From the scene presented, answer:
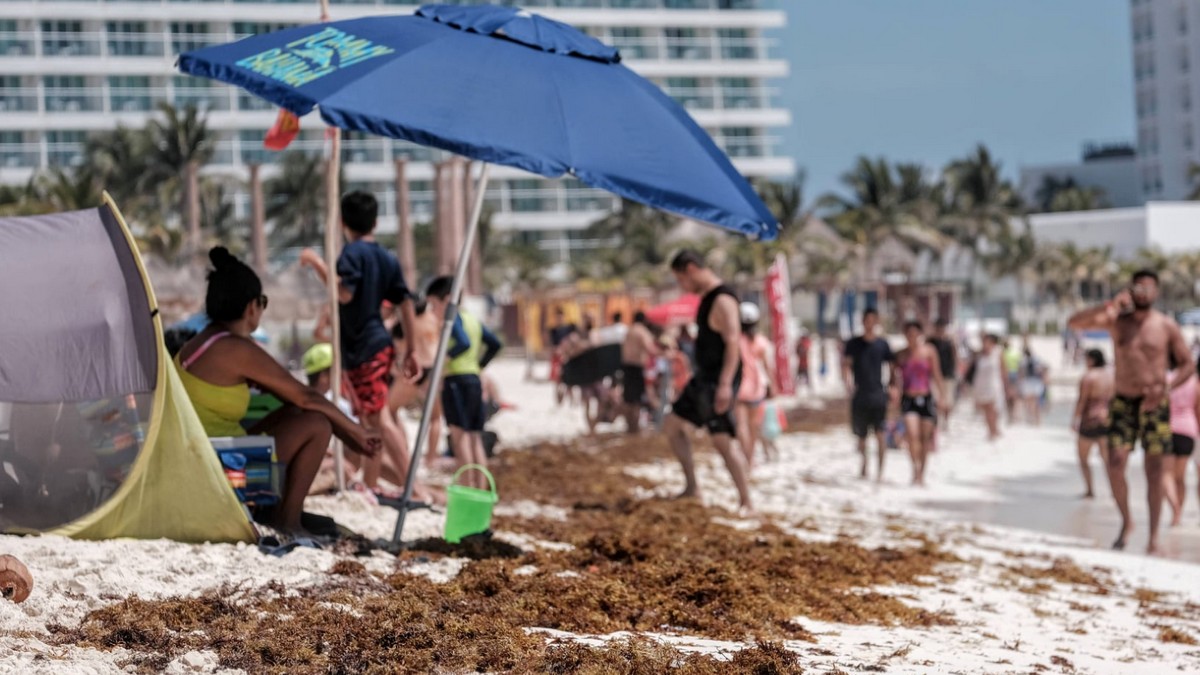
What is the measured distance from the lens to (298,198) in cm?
6322

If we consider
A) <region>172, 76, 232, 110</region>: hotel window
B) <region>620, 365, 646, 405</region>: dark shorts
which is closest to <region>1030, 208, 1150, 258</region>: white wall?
<region>172, 76, 232, 110</region>: hotel window

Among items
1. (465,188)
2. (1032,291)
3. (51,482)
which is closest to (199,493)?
(51,482)

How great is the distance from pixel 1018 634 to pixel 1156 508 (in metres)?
4.24

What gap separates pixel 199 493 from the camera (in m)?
5.86

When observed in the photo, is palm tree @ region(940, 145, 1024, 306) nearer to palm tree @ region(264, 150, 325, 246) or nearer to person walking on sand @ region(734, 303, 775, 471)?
palm tree @ region(264, 150, 325, 246)

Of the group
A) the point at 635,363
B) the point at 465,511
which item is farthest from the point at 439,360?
the point at 635,363

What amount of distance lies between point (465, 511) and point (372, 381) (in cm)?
130

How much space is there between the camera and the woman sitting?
20.7 ft

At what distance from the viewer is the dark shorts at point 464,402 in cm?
913

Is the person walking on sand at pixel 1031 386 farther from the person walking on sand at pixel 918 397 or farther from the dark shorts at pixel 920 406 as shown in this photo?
the dark shorts at pixel 920 406

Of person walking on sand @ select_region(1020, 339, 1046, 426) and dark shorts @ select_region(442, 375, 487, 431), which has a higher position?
dark shorts @ select_region(442, 375, 487, 431)

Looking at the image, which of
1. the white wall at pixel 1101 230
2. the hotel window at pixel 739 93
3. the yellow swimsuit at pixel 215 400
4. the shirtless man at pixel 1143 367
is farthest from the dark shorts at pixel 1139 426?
the hotel window at pixel 739 93

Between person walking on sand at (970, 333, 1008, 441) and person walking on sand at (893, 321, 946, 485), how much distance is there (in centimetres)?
665

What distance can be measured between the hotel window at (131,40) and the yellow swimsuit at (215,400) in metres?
75.4
